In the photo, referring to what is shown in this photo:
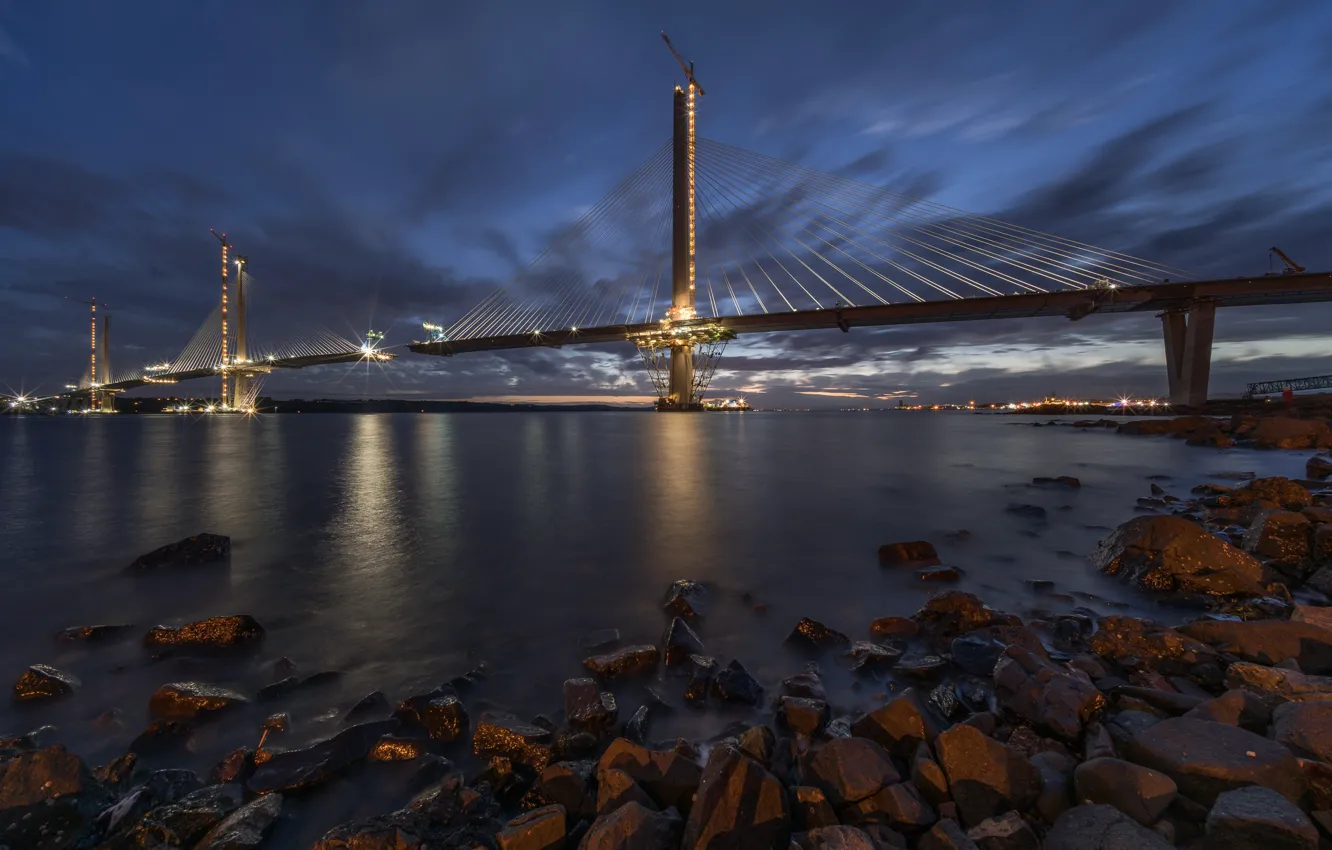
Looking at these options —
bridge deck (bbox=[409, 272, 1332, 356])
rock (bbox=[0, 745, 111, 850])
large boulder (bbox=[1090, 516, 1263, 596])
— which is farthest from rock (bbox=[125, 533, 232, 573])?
bridge deck (bbox=[409, 272, 1332, 356])

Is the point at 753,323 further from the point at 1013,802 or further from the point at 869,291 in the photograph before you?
the point at 1013,802

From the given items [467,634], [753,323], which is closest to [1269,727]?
[467,634]

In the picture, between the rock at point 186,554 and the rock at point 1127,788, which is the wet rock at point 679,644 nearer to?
the rock at point 1127,788

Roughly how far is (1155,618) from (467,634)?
672 centimetres

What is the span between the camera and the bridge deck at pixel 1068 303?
30.2 metres

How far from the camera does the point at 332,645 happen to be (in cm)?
476

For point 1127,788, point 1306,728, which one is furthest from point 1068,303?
point 1127,788

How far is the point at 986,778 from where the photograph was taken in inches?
96.7

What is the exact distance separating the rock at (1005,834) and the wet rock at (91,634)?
7.09 m

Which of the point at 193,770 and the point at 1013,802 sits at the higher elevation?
the point at 1013,802

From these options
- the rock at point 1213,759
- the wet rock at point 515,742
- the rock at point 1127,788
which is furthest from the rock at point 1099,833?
the wet rock at point 515,742

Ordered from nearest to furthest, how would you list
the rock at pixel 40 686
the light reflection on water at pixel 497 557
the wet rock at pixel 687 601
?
the rock at pixel 40 686 → the light reflection on water at pixel 497 557 → the wet rock at pixel 687 601

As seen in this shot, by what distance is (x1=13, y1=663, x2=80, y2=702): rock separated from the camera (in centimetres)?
378

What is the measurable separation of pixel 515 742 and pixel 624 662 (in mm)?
1173
